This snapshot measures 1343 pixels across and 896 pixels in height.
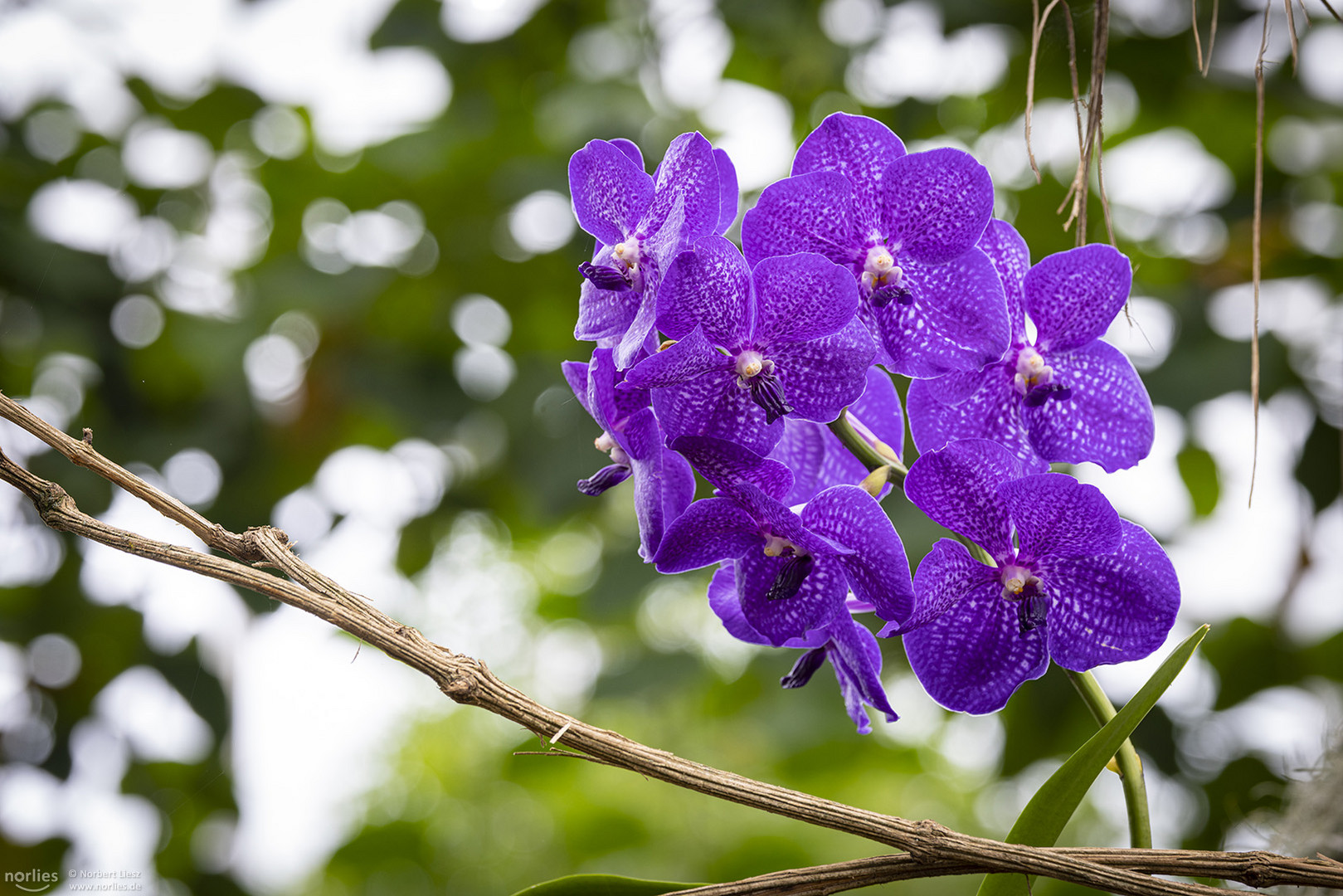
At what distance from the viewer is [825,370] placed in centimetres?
30

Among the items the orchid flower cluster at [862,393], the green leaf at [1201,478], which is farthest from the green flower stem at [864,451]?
the green leaf at [1201,478]

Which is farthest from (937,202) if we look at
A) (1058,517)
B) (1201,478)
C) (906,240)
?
(1201,478)

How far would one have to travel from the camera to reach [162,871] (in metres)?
1.22

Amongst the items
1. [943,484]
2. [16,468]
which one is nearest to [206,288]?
[16,468]

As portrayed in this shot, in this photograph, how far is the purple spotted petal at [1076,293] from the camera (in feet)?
1.10

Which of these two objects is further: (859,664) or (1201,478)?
(1201,478)

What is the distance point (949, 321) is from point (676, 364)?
11cm

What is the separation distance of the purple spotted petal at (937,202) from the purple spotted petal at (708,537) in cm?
12

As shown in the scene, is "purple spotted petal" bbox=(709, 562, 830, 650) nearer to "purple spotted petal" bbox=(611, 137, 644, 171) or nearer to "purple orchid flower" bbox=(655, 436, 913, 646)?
"purple orchid flower" bbox=(655, 436, 913, 646)

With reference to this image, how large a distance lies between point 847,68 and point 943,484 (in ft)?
2.74

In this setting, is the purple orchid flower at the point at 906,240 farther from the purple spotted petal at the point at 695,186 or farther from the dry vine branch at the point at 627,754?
the dry vine branch at the point at 627,754

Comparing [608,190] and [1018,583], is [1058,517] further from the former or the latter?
[608,190]

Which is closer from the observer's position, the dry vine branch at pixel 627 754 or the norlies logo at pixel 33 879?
the dry vine branch at pixel 627 754

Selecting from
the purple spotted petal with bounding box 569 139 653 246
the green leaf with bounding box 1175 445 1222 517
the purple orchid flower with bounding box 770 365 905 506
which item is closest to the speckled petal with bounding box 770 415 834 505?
the purple orchid flower with bounding box 770 365 905 506
